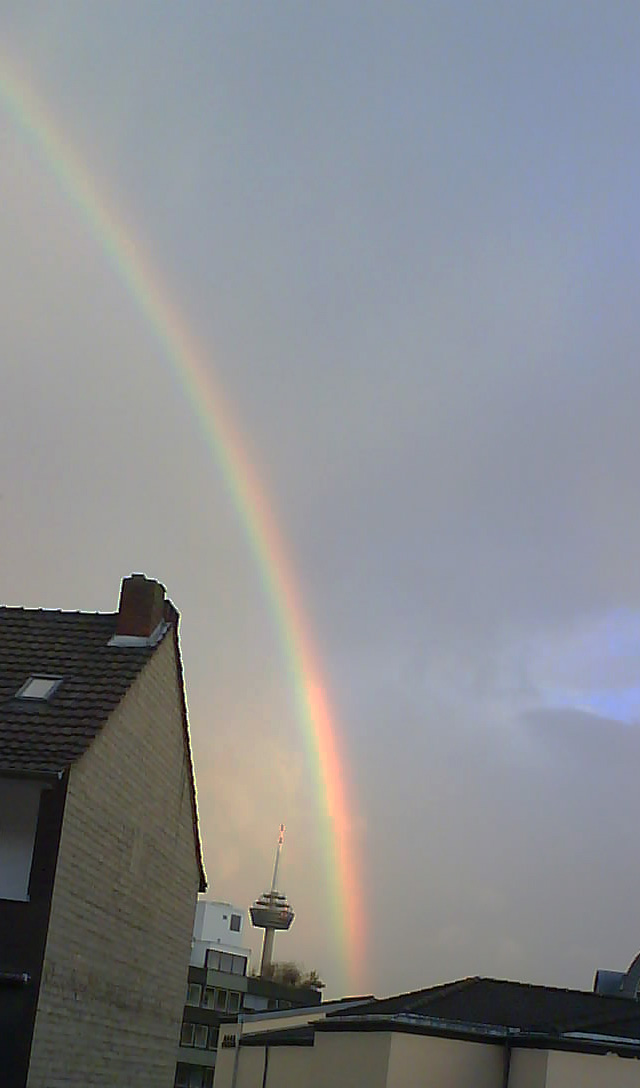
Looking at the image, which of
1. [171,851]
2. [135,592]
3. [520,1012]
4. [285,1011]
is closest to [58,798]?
[135,592]

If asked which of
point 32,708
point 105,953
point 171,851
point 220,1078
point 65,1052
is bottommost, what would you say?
point 220,1078

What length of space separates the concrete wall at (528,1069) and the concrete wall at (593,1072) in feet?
0.95

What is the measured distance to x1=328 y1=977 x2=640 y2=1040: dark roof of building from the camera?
26.4 meters

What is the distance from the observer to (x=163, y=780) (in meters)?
26.9

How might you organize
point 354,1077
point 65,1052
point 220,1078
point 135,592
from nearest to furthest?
point 65,1052, point 135,592, point 354,1077, point 220,1078

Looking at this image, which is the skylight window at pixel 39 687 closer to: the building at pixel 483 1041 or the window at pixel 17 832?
the window at pixel 17 832

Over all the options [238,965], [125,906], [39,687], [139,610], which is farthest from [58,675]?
[238,965]

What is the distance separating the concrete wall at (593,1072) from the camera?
81.5ft

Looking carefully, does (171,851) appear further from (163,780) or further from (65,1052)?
(65,1052)

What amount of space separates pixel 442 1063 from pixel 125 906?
7.55m

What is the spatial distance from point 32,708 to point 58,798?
8.38ft

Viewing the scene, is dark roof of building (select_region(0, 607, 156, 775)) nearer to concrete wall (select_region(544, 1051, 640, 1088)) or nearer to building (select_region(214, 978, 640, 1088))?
building (select_region(214, 978, 640, 1088))

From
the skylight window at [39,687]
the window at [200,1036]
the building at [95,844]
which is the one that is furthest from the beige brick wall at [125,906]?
the window at [200,1036]

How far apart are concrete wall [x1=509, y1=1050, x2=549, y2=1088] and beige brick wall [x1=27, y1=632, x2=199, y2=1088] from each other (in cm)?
757
